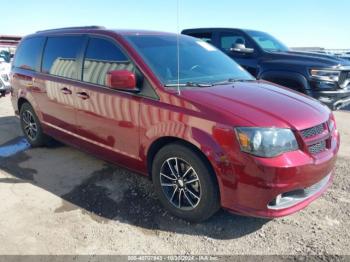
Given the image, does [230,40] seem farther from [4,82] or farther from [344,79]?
[4,82]

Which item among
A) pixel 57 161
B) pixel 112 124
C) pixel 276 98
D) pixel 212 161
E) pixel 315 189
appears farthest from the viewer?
pixel 57 161

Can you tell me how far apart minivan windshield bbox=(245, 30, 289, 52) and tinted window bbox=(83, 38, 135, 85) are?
14.6 feet

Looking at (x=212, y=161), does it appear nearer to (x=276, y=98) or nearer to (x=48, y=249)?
(x=276, y=98)

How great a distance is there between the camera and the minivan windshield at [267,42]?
7.61 meters

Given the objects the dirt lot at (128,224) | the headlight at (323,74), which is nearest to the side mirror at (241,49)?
the headlight at (323,74)

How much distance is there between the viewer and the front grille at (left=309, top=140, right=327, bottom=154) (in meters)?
2.97

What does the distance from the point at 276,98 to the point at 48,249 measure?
251 centimetres

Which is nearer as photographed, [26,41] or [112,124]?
[112,124]

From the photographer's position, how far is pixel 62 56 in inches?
184

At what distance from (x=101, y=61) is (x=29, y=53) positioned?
2.13 metres

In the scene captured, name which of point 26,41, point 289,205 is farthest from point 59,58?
point 289,205

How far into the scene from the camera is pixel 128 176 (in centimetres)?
443

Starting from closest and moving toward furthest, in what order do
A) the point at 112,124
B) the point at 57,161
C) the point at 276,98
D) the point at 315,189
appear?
the point at 315,189, the point at 276,98, the point at 112,124, the point at 57,161

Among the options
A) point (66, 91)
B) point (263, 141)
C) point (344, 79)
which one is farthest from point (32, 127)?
point (344, 79)
